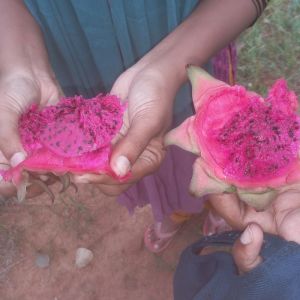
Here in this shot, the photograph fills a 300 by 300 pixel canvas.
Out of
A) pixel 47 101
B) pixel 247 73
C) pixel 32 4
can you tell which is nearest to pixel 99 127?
pixel 47 101

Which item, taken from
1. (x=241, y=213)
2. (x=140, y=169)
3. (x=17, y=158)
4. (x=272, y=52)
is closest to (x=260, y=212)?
(x=241, y=213)

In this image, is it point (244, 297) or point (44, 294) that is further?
point (44, 294)

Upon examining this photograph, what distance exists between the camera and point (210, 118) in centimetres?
161

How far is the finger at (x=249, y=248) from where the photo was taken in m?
1.38

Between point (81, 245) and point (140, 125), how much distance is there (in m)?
1.49

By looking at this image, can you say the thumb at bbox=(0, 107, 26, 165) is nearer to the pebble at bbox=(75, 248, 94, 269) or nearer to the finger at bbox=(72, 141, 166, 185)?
the finger at bbox=(72, 141, 166, 185)

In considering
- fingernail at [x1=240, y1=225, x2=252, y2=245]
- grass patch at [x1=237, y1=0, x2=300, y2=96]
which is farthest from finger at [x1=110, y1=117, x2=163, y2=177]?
grass patch at [x1=237, y1=0, x2=300, y2=96]

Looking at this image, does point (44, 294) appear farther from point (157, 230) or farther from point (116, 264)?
point (157, 230)

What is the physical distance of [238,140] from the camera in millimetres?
1584

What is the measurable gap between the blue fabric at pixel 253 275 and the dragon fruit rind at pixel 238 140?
0.20m

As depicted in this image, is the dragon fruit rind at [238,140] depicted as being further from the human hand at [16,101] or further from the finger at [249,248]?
the human hand at [16,101]

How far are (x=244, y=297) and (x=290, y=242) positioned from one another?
0.22 meters

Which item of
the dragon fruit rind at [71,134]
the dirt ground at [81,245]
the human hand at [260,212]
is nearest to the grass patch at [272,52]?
the dirt ground at [81,245]

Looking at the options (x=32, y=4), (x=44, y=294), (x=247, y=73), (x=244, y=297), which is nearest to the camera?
(x=244, y=297)
